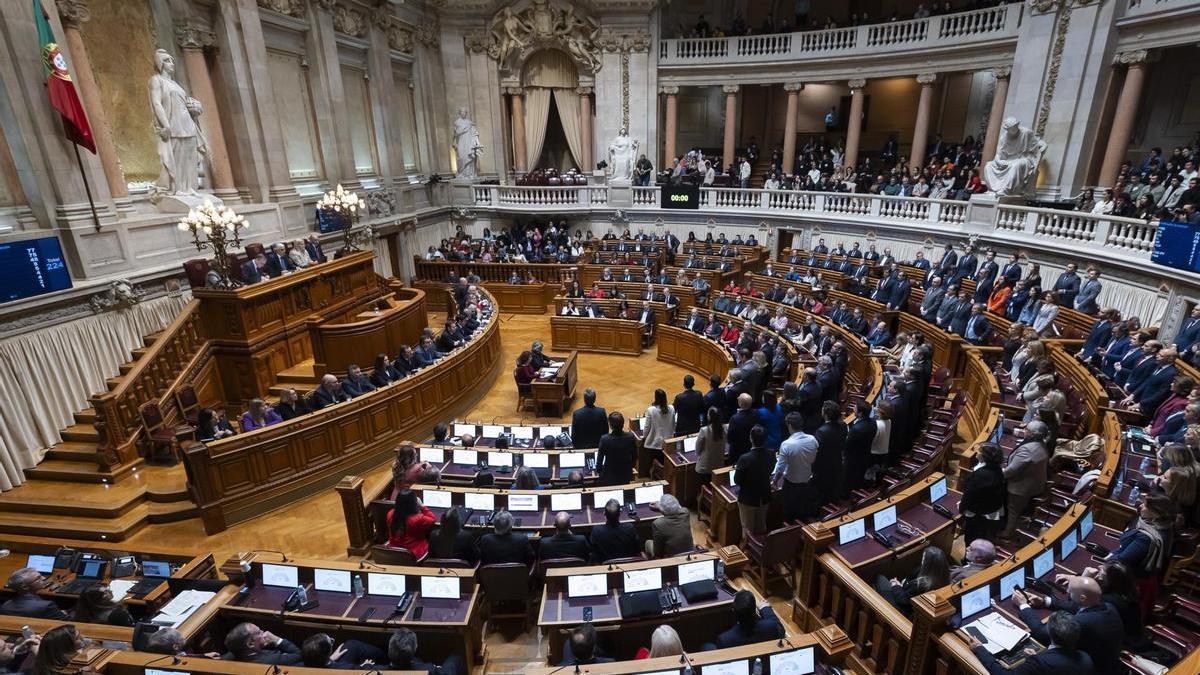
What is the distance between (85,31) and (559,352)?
1052cm

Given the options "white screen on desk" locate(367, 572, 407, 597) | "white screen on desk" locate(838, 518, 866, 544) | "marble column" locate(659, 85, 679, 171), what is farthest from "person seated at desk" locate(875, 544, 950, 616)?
"marble column" locate(659, 85, 679, 171)

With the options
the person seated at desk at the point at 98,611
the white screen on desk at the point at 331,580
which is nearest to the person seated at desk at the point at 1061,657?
the white screen on desk at the point at 331,580

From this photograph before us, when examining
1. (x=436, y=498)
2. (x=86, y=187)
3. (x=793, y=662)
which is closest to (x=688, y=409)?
(x=436, y=498)

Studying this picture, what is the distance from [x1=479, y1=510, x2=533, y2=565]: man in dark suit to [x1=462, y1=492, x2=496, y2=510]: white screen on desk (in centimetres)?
85

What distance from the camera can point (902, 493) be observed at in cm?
561

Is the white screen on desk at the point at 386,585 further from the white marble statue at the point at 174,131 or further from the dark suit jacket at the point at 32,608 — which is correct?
the white marble statue at the point at 174,131

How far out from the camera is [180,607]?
4.80m

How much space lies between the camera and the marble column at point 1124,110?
13297mm

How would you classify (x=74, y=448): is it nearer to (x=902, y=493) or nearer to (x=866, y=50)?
(x=902, y=493)

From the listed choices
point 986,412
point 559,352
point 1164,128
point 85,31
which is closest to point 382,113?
point 85,31

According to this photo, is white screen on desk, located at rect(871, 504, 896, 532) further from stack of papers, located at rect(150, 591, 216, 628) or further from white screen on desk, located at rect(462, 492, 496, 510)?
stack of papers, located at rect(150, 591, 216, 628)

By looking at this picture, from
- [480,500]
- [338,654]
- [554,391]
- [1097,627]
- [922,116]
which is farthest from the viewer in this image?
[922,116]

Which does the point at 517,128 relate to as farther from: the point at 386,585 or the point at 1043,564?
the point at 1043,564

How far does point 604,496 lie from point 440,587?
A: 6.49ft
